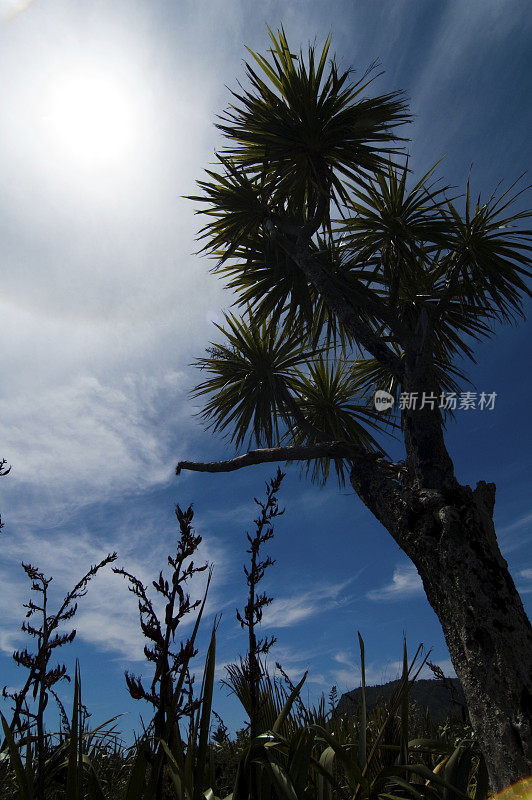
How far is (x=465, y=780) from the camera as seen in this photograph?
5.93 ft

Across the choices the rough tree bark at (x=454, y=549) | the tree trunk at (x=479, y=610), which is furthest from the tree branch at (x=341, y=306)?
the tree trunk at (x=479, y=610)

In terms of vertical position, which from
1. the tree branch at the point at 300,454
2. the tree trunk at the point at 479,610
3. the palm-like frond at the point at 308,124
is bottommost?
the tree trunk at the point at 479,610

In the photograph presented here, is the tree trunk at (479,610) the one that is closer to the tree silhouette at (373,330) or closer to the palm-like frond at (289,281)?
the tree silhouette at (373,330)

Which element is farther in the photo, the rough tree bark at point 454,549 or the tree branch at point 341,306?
the tree branch at point 341,306

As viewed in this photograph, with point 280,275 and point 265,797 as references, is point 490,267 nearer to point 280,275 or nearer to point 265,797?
point 280,275

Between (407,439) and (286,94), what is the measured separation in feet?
13.8

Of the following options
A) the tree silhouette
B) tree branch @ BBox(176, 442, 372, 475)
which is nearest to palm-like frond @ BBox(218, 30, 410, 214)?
the tree silhouette

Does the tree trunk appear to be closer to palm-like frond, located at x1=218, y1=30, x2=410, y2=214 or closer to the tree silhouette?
the tree silhouette

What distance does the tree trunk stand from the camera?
2.75m

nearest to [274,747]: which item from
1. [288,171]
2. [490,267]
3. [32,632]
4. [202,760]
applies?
[202,760]

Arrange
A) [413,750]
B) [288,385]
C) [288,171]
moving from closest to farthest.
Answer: [413,750] < [288,171] < [288,385]

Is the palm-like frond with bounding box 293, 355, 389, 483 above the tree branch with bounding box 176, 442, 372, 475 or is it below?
above

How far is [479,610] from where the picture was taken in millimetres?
3080

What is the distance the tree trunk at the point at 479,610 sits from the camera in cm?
275
